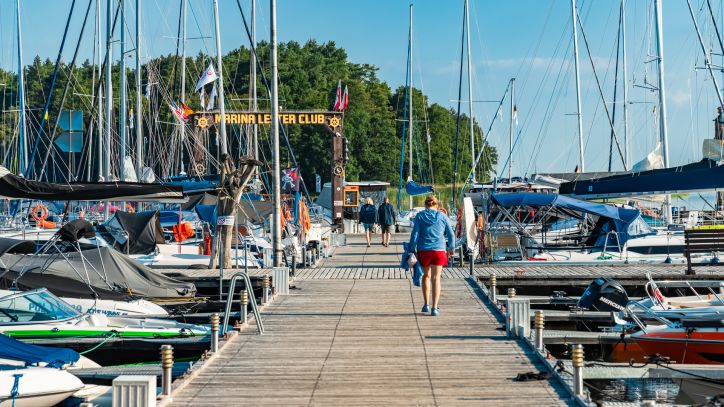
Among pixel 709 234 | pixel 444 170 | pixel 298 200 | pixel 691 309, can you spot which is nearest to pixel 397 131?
pixel 444 170

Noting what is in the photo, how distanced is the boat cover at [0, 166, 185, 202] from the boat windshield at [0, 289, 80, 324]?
2.08 metres

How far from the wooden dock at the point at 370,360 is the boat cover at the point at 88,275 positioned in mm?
2911

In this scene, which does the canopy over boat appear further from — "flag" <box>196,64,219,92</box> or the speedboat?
"flag" <box>196,64,219,92</box>

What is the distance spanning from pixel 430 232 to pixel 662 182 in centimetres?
1140

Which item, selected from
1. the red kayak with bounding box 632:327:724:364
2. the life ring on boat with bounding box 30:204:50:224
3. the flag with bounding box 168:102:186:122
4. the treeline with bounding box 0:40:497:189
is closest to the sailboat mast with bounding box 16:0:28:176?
the flag with bounding box 168:102:186:122

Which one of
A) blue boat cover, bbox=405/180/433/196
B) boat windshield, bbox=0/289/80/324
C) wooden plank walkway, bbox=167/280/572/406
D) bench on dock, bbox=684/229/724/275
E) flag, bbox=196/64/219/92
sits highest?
flag, bbox=196/64/219/92

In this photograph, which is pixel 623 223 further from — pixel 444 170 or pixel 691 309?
pixel 444 170

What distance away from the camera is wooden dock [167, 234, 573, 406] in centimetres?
982

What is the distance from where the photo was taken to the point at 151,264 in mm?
24344

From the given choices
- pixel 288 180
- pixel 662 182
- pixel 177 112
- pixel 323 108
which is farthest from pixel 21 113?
pixel 323 108

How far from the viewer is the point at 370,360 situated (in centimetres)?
1164

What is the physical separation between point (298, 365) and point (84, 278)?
24.6 feet

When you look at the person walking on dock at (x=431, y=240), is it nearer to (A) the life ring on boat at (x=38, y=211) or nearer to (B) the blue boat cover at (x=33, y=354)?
(B) the blue boat cover at (x=33, y=354)

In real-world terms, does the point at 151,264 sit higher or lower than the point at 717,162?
lower
